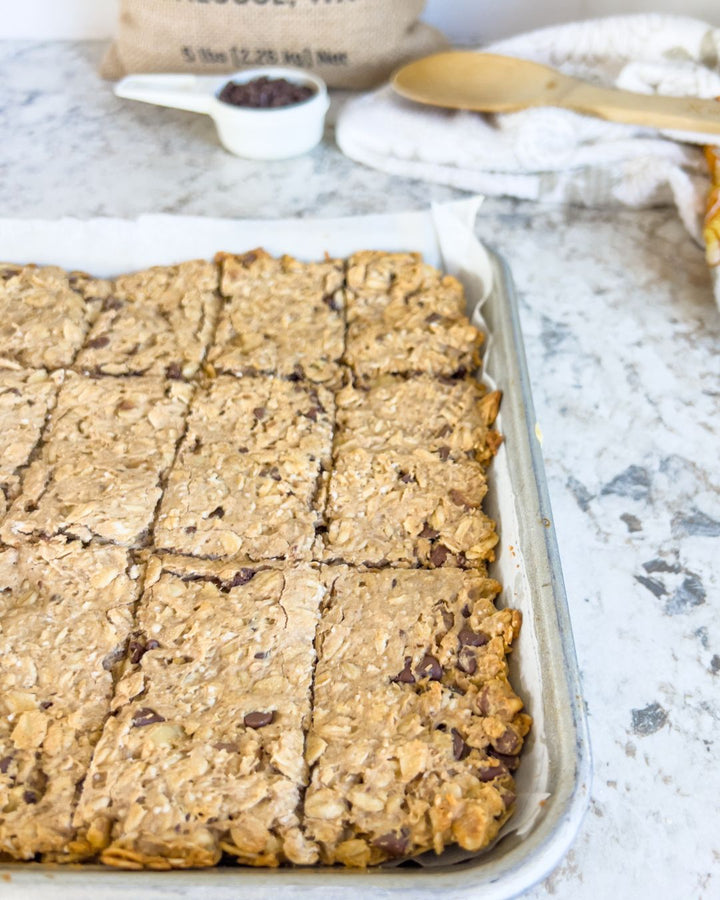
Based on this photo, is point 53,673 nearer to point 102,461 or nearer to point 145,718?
point 145,718

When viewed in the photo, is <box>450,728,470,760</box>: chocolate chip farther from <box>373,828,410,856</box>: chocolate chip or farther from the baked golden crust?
<box>373,828,410,856</box>: chocolate chip

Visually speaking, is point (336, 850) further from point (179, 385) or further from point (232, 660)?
point (179, 385)

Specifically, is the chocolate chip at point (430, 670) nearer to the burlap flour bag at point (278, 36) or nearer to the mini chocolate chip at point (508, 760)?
the mini chocolate chip at point (508, 760)

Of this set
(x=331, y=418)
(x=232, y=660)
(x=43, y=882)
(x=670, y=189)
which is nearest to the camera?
(x=43, y=882)

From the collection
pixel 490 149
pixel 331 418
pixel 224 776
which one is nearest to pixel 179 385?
pixel 331 418

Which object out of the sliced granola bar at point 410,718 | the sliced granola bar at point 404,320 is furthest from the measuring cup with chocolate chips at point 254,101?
the sliced granola bar at point 410,718

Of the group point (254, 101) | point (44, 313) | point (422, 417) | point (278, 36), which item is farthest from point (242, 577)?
point (278, 36)

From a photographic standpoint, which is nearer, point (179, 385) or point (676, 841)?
point (676, 841)

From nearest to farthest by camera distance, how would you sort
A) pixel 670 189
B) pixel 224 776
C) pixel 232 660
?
pixel 224 776, pixel 232 660, pixel 670 189
